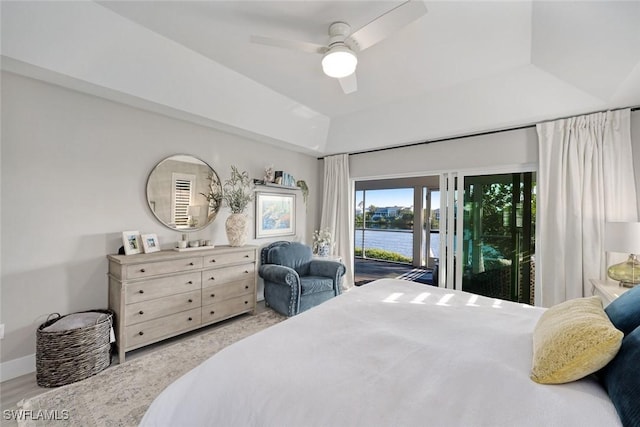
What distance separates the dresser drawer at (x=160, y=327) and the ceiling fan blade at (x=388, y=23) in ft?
9.36

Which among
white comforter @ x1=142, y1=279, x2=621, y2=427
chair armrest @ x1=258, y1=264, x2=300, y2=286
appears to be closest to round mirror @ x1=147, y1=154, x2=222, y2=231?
chair armrest @ x1=258, y1=264, x2=300, y2=286

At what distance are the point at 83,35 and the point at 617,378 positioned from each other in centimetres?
346

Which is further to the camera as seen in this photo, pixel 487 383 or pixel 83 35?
pixel 83 35

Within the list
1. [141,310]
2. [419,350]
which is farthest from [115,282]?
[419,350]

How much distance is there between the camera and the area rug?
5.50 feet

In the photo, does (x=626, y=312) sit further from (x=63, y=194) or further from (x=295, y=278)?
(x=63, y=194)

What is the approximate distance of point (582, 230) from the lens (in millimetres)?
2666

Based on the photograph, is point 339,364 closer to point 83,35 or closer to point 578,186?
point 83,35

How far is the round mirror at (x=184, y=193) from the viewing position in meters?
2.88

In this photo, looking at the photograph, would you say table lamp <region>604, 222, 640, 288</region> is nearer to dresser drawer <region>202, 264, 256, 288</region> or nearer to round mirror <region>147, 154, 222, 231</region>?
dresser drawer <region>202, 264, 256, 288</region>

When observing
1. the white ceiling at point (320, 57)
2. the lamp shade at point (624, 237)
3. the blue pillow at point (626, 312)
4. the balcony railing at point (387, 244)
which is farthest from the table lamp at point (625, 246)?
the balcony railing at point (387, 244)

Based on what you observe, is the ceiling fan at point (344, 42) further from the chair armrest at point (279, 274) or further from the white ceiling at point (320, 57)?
the chair armrest at point (279, 274)

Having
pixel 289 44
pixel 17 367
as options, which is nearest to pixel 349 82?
pixel 289 44

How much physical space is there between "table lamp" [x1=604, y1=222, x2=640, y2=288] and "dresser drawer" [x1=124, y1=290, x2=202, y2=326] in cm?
377
